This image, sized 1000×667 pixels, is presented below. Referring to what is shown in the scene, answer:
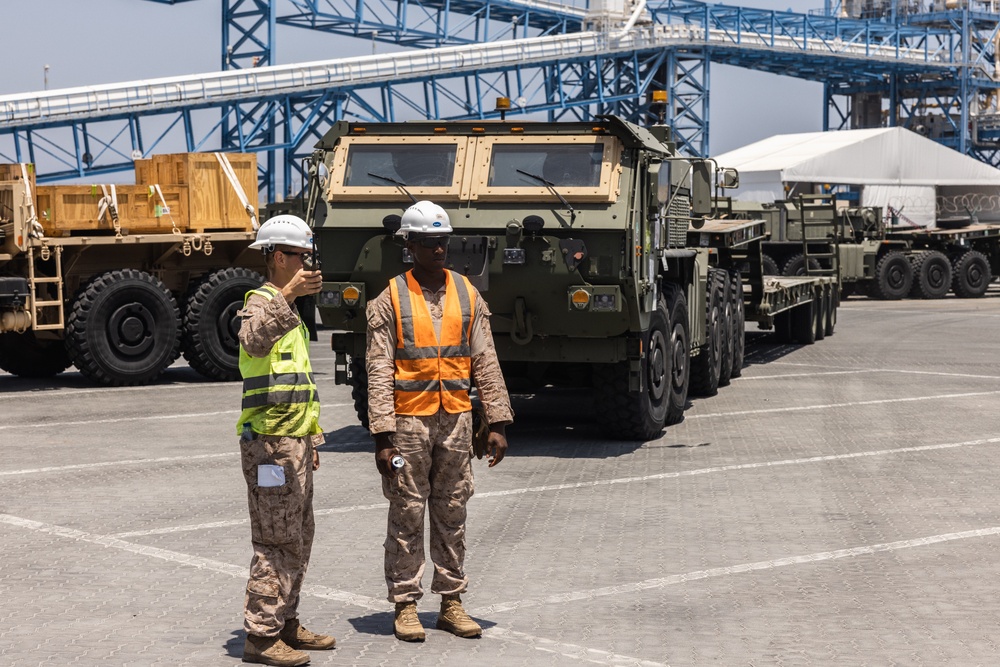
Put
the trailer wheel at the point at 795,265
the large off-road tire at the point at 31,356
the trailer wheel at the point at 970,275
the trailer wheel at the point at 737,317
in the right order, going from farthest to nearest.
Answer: the trailer wheel at the point at 970,275, the trailer wheel at the point at 795,265, the large off-road tire at the point at 31,356, the trailer wheel at the point at 737,317

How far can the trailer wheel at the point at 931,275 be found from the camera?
3484cm

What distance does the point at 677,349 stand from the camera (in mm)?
13641

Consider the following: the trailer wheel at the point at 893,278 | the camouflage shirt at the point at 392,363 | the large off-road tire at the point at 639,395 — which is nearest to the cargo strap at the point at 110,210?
the large off-road tire at the point at 639,395

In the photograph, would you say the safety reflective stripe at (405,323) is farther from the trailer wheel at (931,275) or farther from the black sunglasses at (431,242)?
the trailer wheel at (931,275)

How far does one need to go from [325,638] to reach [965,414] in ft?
31.2

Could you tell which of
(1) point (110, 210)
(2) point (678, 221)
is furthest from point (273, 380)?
(1) point (110, 210)

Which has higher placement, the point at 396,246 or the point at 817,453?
the point at 396,246

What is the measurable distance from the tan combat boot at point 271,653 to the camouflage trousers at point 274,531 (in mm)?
32

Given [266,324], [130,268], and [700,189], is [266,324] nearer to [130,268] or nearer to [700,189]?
[700,189]

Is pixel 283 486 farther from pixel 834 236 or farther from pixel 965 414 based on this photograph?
pixel 834 236

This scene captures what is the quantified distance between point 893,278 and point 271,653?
3050 cm

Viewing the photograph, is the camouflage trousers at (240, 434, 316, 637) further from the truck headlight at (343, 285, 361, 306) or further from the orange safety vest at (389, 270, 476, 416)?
the truck headlight at (343, 285, 361, 306)

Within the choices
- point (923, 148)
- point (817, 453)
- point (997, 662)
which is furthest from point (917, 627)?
point (923, 148)

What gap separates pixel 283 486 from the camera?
6.08 meters
